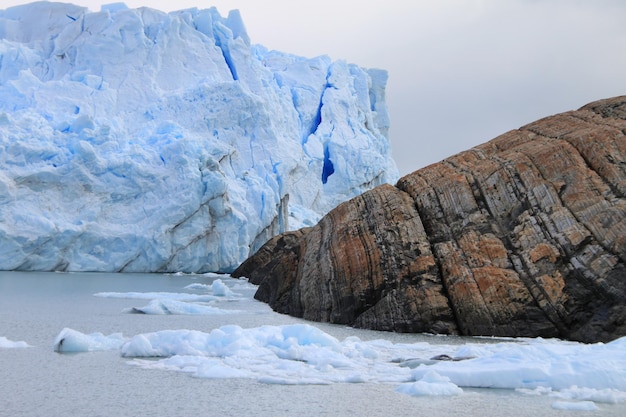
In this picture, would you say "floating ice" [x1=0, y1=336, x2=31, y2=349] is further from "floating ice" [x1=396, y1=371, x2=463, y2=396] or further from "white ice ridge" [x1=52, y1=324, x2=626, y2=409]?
"floating ice" [x1=396, y1=371, x2=463, y2=396]

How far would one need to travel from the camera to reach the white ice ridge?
20.5 ft

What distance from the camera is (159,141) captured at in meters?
25.8

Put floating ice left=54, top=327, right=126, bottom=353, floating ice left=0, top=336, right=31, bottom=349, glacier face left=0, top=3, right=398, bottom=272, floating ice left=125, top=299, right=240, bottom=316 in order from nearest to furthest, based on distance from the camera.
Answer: floating ice left=54, top=327, right=126, bottom=353 → floating ice left=0, top=336, right=31, bottom=349 → floating ice left=125, top=299, right=240, bottom=316 → glacier face left=0, top=3, right=398, bottom=272

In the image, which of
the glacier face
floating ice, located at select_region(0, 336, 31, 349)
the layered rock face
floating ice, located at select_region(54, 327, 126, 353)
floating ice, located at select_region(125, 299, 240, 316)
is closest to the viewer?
floating ice, located at select_region(54, 327, 126, 353)

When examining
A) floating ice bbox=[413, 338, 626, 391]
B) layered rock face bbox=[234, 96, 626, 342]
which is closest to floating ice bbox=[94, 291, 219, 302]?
layered rock face bbox=[234, 96, 626, 342]

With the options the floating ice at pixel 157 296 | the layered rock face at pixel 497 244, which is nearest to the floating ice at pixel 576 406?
the layered rock face at pixel 497 244

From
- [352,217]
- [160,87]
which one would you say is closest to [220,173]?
[160,87]

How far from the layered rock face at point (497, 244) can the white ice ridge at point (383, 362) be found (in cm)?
161

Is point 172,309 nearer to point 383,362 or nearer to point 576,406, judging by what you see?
point 383,362

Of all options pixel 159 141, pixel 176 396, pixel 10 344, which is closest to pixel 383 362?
pixel 176 396

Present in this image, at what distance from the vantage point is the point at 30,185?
893 inches

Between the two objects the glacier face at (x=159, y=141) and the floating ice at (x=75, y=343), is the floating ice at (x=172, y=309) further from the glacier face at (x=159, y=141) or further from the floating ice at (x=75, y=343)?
the glacier face at (x=159, y=141)

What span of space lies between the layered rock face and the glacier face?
43.0 ft

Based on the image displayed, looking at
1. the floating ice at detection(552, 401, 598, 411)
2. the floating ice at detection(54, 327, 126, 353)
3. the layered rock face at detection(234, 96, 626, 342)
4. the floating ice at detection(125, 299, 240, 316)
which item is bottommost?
the floating ice at detection(552, 401, 598, 411)
